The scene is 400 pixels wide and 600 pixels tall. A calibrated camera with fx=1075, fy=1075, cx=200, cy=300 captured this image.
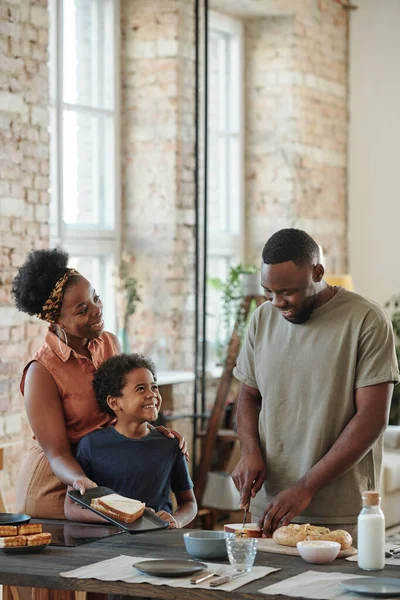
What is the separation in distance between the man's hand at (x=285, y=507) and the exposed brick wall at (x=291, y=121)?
4.53m

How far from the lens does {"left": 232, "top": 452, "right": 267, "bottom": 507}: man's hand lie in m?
2.99

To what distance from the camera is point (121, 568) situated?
8.05 ft

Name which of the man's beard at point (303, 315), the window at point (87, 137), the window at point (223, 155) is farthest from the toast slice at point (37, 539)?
the window at point (223, 155)

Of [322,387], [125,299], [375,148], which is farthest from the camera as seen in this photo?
[375,148]

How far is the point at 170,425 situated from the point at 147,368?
9.79 feet

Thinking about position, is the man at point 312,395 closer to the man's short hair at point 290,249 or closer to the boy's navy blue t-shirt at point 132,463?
the man's short hair at point 290,249

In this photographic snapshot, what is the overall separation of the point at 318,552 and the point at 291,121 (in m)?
5.09

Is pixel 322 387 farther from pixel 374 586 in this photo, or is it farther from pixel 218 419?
pixel 218 419

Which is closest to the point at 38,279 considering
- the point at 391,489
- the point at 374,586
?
the point at 374,586

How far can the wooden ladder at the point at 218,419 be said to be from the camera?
6125 millimetres

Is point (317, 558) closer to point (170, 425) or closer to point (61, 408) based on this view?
point (61, 408)

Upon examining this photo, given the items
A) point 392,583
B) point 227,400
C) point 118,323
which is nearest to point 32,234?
point 118,323

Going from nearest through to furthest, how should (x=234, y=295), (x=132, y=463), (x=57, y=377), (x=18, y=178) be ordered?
(x=132, y=463) < (x=57, y=377) < (x=18, y=178) < (x=234, y=295)

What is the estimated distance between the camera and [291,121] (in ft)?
23.8
